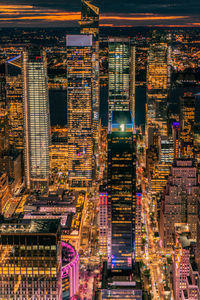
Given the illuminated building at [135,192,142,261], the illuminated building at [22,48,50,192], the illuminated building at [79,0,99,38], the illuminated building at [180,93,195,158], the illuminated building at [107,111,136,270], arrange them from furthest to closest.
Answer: the illuminated building at [180,93,195,158], the illuminated building at [22,48,50,192], the illuminated building at [135,192,142,261], the illuminated building at [79,0,99,38], the illuminated building at [107,111,136,270]

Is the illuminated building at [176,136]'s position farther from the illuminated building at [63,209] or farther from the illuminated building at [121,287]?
the illuminated building at [121,287]

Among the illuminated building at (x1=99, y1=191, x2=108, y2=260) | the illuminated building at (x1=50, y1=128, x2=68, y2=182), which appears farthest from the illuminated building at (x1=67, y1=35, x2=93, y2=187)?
the illuminated building at (x1=99, y1=191, x2=108, y2=260)

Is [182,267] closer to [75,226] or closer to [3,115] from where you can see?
[75,226]

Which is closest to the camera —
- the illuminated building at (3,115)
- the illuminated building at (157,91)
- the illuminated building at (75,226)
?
the illuminated building at (75,226)

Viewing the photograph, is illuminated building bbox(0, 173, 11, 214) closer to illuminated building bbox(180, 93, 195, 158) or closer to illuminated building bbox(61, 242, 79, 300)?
illuminated building bbox(61, 242, 79, 300)

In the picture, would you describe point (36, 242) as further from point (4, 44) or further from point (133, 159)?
point (4, 44)

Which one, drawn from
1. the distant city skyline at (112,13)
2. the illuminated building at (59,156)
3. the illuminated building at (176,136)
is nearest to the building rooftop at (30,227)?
the distant city skyline at (112,13)
